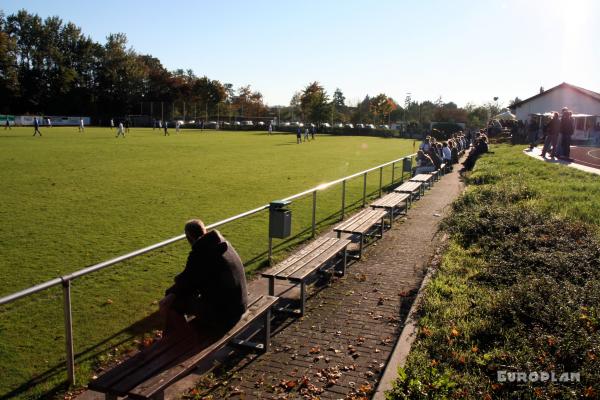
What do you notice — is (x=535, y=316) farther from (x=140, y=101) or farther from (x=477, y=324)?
A: (x=140, y=101)

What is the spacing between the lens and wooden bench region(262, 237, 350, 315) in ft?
20.9

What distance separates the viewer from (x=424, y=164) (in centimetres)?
1927

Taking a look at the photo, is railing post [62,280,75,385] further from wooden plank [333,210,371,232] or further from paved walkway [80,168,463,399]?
wooden plank [333,210,371,232]

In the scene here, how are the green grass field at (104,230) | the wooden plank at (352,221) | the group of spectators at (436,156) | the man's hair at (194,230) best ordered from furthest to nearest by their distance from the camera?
the group of spectators at (436,156), the wooden plank at (352,221), the green grass field at (104,230), the man's hair at (194,230)

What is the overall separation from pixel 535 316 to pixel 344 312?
7.74 feet

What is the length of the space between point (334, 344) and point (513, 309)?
2.02 m

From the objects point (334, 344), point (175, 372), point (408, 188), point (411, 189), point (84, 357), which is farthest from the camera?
point (408, 188)

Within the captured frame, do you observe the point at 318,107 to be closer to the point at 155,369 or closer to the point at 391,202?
the point at 391,202

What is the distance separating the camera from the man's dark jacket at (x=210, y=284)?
15.4 ft

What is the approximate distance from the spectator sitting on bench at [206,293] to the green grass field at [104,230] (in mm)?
1207

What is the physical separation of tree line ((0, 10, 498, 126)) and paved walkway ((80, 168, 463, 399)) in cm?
7021

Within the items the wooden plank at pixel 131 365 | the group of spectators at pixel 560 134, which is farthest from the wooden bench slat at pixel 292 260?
the group of spectators at pixel 560 134

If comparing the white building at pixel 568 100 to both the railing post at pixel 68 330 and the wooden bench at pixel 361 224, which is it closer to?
the wooden bench at pixel 361 224

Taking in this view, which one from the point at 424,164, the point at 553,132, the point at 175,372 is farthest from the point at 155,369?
the point at 553,132
